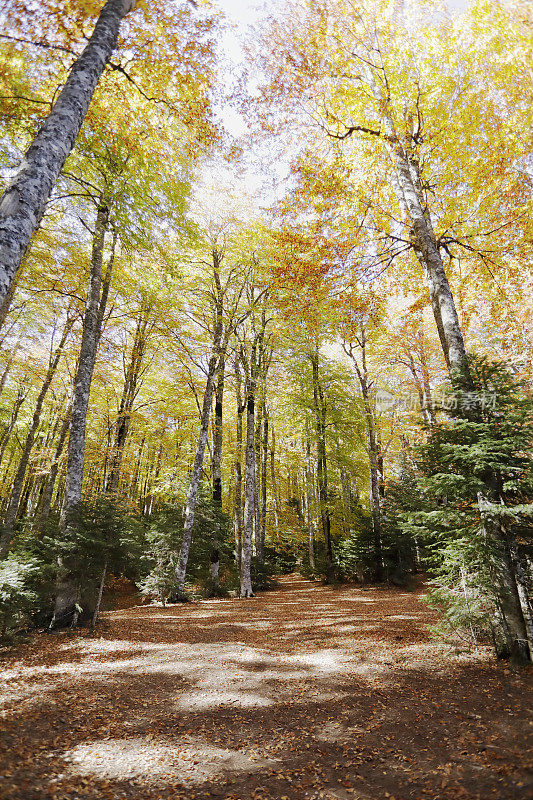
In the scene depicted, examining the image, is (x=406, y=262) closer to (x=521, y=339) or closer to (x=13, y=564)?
(x=521, y=339)

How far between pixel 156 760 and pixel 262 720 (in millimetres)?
1266

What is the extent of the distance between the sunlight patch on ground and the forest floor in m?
0.02

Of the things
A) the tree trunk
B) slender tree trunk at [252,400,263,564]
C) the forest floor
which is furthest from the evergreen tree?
slender tree trunk at [252,400,263,564]

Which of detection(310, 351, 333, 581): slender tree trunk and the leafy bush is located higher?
detection(310, 351, 333, 581): slender tree trunk

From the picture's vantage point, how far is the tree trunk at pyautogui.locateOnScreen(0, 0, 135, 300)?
3381 millimetres

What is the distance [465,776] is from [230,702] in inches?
104

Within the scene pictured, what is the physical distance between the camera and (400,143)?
7.09 m

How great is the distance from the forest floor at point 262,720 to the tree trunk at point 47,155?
13.9 feet

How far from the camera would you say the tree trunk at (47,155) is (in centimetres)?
338

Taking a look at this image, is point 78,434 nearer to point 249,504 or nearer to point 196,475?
point 196,475

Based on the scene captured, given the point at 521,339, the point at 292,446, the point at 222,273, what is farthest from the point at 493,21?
the point at 292,446

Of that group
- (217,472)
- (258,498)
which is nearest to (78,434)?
(217,472)

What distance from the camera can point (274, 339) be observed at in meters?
14.6

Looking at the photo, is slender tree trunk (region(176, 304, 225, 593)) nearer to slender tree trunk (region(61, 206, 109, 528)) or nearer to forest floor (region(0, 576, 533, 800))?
slender tree trunk (region(61, 206, 109, 528))
